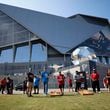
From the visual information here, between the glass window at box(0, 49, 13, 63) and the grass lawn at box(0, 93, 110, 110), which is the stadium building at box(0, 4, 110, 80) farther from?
the grass lawn at box(0, 93, 110, 110)

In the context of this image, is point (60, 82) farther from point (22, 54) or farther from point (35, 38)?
point (22, 54)

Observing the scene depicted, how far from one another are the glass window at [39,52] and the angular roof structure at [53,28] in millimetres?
2153

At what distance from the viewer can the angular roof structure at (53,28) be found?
7938cm

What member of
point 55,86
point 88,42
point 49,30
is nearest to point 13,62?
point 49,30

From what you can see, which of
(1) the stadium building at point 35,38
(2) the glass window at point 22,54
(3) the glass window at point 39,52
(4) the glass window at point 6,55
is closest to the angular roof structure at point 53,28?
(1) the stadium building at point 35,38

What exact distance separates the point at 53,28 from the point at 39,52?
960 centimetres

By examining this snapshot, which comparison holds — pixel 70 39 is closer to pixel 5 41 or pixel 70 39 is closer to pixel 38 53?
pixel 38 53

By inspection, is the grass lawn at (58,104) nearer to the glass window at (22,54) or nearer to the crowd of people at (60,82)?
the crowd of people at (60,82)

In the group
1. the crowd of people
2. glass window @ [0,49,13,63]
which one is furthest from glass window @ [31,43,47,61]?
the crowd of people

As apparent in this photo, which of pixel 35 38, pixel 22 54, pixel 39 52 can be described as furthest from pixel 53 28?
pixel 22 54

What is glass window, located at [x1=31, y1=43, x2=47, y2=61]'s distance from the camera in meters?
77.1

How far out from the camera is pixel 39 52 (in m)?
77.9

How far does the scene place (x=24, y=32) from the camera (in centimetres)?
7894

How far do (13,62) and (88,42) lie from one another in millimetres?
22566
